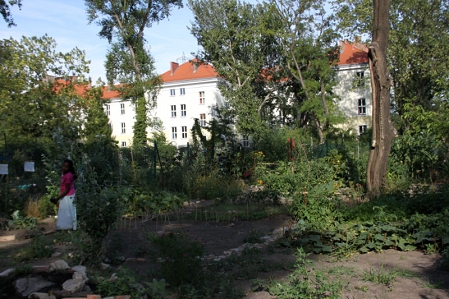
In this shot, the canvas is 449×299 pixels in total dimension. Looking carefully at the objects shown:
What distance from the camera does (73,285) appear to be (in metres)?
4.68

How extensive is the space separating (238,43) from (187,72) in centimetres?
1604

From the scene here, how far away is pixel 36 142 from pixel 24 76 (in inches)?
151

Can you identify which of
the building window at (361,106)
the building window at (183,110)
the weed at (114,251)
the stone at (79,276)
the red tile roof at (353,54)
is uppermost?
the red tile roof at (353,54)

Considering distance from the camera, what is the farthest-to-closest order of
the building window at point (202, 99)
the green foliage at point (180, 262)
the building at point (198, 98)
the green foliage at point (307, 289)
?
1. the building window at point (202, 99)
2. the building at point (198, 98)
3. the green foliage at point (180, 262)
4. the green foliage at point (307, 289)

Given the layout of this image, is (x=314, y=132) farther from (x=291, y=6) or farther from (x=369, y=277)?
(x=369, y=277)

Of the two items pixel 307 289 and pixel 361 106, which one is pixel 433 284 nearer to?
pixel 307 289

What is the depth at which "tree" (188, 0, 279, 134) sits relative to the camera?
39438 mm

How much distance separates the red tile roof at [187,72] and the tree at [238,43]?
34.7 ft

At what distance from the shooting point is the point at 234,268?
5.83m

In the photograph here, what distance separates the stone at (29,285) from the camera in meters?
4.73

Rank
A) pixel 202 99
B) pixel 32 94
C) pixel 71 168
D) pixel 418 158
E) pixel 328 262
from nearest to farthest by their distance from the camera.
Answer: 1. pixel 328 262
2. pixel 71 168
3. pixel 418 158
4. pixel 32 94
5. pixel 202 99

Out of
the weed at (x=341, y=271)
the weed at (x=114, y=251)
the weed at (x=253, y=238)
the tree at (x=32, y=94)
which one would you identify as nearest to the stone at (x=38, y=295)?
the weed at (x=114, y=251)

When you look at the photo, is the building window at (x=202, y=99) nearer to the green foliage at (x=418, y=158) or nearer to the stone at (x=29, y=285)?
the green foliage at (x=418, y=158)

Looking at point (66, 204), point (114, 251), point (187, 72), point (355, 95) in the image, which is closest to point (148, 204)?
Result: point (66, 204)
